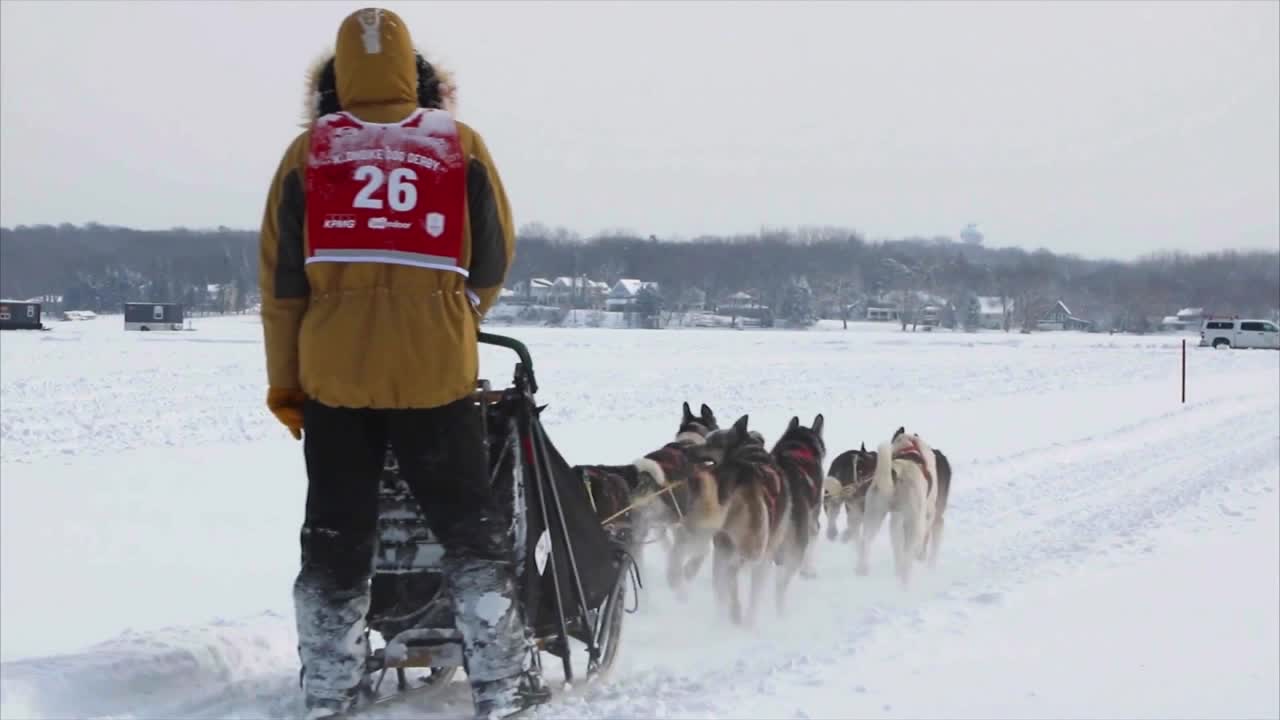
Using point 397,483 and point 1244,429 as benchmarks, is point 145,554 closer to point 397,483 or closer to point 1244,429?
point 397,483

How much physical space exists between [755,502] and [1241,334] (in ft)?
150

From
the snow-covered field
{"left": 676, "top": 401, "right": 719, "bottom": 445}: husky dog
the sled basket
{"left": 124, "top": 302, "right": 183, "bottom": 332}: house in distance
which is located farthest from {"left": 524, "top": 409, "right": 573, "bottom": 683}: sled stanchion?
{"left": 124, "top": 302, "right": 183, "bottom": 332}: house in distance

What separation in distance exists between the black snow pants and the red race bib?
1.30 ft

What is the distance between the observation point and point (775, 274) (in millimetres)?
Result: 108875

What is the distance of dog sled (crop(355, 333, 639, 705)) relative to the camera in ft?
10.1

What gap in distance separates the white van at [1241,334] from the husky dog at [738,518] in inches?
1781

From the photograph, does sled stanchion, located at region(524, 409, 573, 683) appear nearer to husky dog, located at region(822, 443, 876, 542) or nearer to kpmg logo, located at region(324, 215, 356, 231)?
kpmg logo, located at region(324, 215, 356, 231)

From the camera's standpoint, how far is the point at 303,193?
274cm

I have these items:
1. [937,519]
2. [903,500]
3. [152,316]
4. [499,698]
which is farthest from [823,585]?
[152,316]

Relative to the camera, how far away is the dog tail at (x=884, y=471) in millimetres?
6277

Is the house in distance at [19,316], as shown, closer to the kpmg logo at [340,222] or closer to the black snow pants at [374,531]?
the black snow pants at [374,531]

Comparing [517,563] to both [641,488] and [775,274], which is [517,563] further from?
[775,274]

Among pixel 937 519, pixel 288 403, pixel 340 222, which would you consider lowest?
pixel 937 519

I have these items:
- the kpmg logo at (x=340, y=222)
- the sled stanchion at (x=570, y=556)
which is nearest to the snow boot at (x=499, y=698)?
the sled stanchion at (x=570, y=556)
